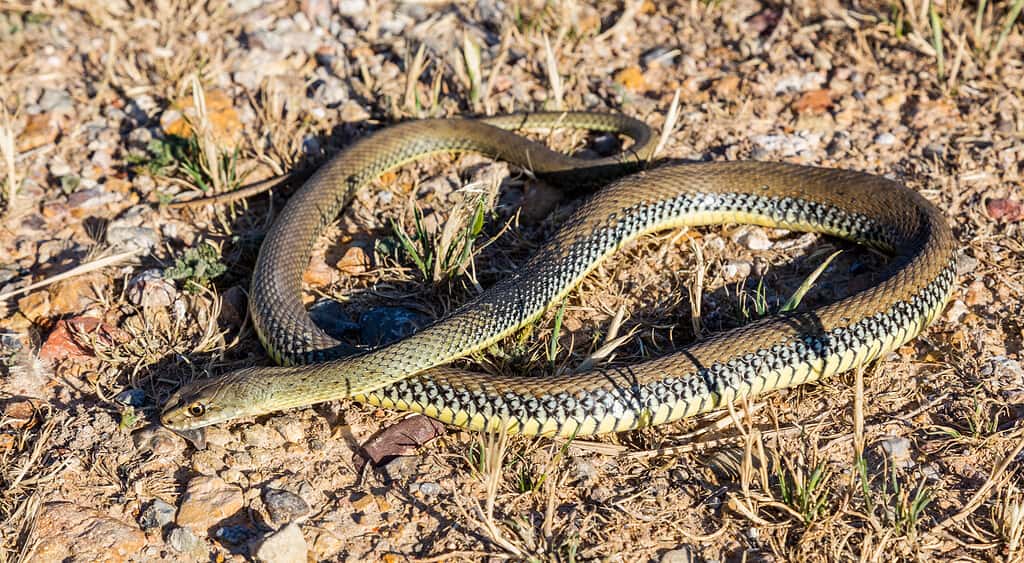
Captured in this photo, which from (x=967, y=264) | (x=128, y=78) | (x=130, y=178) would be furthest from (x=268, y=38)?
(x=967, y=264)

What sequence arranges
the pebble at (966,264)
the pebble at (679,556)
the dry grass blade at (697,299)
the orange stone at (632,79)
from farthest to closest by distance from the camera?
1. the orange stone at (632,79)
2. the pebble at (966,264)
3. the dry grass blade at (697,299)
4. the pebble at (679,556)

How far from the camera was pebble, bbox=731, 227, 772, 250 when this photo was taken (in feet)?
22.5

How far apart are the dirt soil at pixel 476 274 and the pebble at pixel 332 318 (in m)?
0.05

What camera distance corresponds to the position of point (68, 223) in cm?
714

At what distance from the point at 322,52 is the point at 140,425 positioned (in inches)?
175

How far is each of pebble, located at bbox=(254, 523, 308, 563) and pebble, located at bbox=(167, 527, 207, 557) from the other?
1.16ft

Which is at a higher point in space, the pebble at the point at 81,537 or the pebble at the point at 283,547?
the pebble at the point at 81,537

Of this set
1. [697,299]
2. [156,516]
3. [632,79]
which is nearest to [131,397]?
[156,516]

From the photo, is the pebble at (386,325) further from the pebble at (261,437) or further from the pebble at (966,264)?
the pebble at (966,264)

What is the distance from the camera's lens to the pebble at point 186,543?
4824 millimetres

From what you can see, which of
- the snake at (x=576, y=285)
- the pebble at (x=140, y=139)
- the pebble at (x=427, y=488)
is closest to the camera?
the pebble at (x=427, y=488)

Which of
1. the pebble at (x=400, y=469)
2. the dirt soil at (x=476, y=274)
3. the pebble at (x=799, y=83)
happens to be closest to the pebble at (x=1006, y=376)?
the dirt soil at (x=476, y=274)

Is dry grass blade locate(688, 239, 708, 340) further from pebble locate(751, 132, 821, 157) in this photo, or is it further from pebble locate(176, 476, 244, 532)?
pebble locate(176, 476, 244, 532)

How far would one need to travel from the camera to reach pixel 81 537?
4844mm
